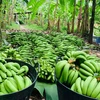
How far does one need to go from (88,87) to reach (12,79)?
627mm

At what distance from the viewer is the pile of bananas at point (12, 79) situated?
1616 mm

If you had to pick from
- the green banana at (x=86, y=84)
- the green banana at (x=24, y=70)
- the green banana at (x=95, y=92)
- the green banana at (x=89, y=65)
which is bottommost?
the green banana at (x=95, y=92)

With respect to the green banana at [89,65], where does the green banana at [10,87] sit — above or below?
below

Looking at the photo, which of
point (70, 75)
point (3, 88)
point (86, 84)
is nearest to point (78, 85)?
point (86, 84)

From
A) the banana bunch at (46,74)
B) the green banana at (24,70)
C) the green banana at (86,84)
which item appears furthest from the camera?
the banana bunch at (46,74)

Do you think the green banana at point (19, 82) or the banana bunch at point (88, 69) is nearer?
the green banana at point (19, 82)

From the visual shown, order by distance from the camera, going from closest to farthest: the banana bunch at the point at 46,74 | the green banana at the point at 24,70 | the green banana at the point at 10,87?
the green banana at the point at 10,87
the green banana at the point at 24,70
the banana bunch at the point at 46,74

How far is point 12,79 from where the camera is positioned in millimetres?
1707

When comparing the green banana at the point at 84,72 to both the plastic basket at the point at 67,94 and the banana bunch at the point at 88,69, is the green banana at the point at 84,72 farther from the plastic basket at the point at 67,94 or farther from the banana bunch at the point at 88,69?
the plastic basket at the point at 67,94

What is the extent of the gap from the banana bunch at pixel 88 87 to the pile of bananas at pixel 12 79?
40cm

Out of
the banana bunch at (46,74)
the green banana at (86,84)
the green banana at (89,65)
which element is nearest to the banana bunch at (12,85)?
the green banana at (86,84)

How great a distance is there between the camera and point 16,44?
472 centimetres

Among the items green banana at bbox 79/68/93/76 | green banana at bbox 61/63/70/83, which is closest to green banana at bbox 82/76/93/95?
green banana at bbox 79/68/93/76

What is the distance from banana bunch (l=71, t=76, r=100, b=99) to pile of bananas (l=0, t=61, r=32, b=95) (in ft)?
1.30
